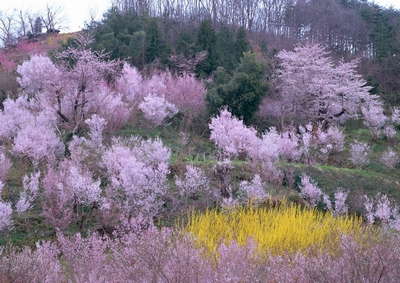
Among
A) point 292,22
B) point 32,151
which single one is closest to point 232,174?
point 32,151

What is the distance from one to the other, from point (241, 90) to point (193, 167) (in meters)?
7.07

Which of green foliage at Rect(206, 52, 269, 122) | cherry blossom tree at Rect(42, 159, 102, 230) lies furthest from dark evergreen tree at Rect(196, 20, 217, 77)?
cherry blossom tree at Rect(42, 159, 102, 230)

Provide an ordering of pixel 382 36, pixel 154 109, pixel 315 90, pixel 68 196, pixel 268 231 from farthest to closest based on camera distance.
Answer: pixel 382 36 < pixel 315 90 < pixel 154 109 < pixel 68 196 < pixel 268 231

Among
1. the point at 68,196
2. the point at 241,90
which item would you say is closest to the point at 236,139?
the point at 241,90

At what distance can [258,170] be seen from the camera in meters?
9.95

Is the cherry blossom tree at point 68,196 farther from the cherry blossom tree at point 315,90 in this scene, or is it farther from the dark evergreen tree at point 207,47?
the dark evergreen tree at point 207,47

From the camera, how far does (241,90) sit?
51.0 feet

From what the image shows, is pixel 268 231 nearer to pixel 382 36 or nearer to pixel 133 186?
pixel 133 186

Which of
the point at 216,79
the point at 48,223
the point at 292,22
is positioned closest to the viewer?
the point at 48,223

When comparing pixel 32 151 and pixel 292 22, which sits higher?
pixel 292 22

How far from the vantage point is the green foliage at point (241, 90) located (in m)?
15.4

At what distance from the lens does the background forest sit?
13.3 ft

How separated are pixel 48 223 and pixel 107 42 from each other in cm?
1417

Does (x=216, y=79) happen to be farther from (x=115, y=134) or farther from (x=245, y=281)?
(x=245, y=281)
